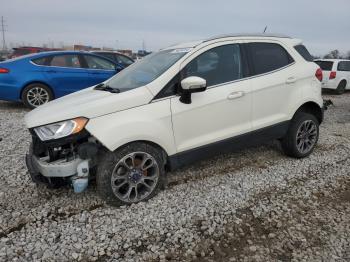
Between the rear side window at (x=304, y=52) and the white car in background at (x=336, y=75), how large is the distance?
9.36 metres

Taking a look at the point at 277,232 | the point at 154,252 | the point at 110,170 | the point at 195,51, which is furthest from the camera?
the point at 195,51

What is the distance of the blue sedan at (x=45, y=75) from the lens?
768 cm

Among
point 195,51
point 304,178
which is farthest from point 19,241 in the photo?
point 304,178

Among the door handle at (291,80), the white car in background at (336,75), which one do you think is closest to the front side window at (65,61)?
the door handle at (291,80)

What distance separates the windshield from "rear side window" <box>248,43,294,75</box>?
1.00 metres

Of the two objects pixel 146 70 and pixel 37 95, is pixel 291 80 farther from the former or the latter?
pixel 37 95

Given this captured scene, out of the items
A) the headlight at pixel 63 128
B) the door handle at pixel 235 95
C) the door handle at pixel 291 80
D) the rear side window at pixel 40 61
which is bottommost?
the headlight at pixel 63 128

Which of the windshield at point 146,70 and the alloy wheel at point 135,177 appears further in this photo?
the windshield at point 146,70

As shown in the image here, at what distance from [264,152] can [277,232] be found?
A: 228cm

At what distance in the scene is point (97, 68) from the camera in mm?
8578

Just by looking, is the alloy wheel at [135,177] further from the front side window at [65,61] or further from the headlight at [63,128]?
the front side window at [65,61]

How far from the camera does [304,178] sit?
166 inches

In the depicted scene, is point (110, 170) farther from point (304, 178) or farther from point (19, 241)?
point (304, 178)

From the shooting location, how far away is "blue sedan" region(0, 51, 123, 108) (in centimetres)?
768
